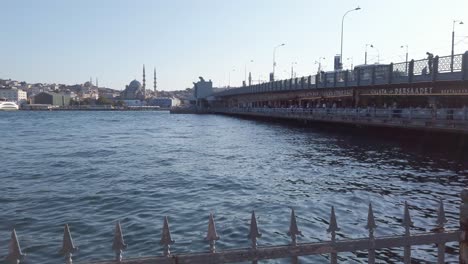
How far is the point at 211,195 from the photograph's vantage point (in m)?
17.4

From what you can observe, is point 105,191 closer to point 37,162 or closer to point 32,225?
point 32,225

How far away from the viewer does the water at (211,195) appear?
38.3ft

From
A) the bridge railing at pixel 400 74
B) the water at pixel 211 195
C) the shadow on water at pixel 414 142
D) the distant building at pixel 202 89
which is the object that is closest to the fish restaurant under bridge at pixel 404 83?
the bridge railing at pixel 400 74

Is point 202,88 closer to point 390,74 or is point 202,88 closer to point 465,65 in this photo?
point 390,74

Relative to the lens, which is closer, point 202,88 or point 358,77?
point 358,77

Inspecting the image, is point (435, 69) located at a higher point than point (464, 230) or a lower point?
higher

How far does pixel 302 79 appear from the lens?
233 ft

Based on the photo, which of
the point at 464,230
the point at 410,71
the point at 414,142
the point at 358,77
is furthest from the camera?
the point at 358,77

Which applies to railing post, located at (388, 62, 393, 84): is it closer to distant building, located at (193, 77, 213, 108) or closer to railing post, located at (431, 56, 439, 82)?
railing post, located at (431, 56, 439, 82)

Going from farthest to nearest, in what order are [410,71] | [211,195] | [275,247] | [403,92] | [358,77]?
1. [358,77]
2. [403,92]
3. [410,71]
4. [211,195]
5. [275,247]

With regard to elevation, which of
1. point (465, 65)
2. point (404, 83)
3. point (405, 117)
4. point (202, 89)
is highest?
point (202, 89)

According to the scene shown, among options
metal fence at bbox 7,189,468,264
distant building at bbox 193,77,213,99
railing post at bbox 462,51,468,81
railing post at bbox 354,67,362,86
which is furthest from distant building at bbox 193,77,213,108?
metal fence at bbox 7,189,468,264

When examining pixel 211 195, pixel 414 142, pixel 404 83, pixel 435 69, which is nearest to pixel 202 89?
pixel 404 83

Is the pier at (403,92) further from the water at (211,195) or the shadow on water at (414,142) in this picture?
the water at (211,195)
